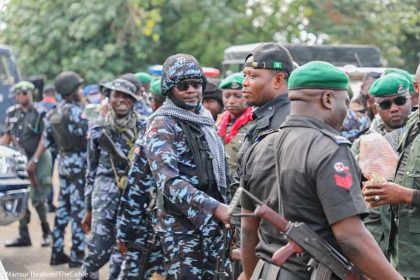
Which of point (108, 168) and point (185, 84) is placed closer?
point (185, 84)

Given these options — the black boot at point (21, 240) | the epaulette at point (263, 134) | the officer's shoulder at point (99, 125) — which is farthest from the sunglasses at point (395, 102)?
the black boot at point (21, 240)

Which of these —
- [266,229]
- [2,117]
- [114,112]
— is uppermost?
[266,229]

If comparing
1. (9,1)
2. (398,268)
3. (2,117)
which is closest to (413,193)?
(398,268)

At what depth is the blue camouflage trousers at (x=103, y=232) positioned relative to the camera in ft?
24.7

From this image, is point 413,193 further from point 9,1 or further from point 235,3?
point 9,1

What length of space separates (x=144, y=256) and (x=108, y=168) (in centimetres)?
153

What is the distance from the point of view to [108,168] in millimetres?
7836

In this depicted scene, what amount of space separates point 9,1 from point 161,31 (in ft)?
13.2

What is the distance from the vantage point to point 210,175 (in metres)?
5.65

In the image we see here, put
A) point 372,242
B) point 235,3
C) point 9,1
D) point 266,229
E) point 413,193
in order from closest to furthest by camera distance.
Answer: point 372,242
point 266,229
point 413,193
point 235,3
point 9,1

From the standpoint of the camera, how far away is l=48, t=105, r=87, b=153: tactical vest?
9.71 m

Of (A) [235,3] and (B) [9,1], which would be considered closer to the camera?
(A) [235,3]

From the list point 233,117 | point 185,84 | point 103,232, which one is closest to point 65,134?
point 103,232

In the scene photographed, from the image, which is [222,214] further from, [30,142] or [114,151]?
[30,142]
